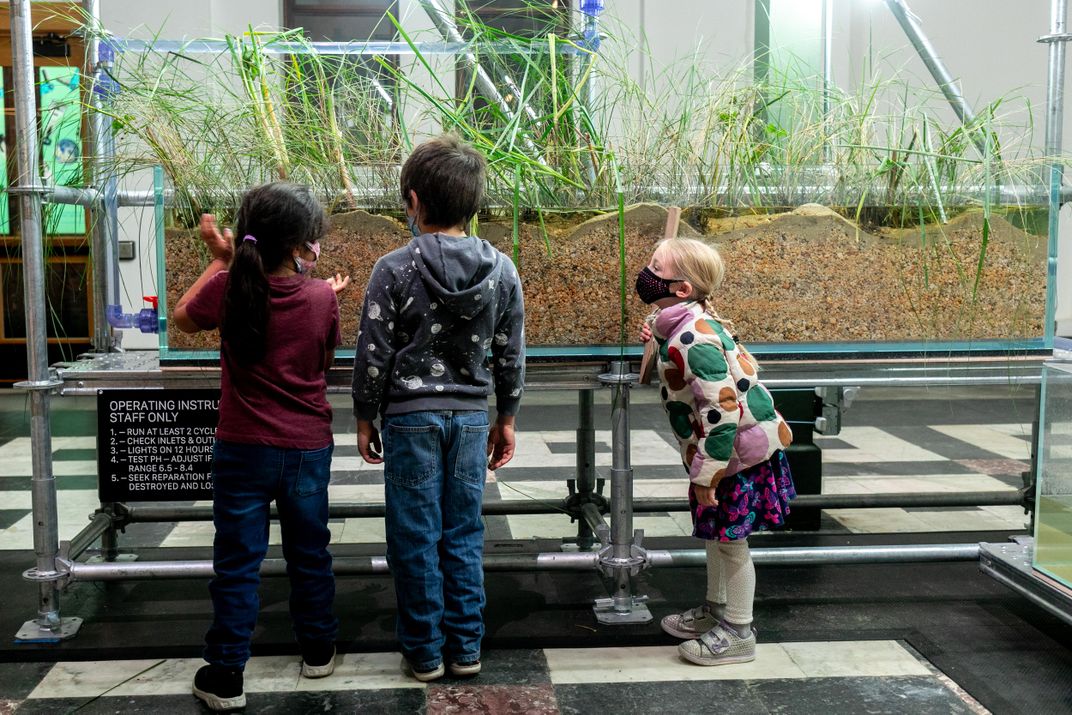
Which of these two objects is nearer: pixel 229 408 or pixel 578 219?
pixel 229 408

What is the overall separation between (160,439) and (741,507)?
5.35 ft

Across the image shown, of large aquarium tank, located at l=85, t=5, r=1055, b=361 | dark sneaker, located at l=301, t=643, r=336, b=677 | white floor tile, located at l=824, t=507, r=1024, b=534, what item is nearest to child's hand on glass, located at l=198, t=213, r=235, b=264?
large aquarium tank, located at l=85, t=5, r=1055, b=361

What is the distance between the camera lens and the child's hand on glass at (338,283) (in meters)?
2.54

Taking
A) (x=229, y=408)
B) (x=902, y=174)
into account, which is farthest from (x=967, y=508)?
(x=229, y=408)

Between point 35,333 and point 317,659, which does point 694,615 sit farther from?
point 35,333

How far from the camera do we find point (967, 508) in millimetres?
4152

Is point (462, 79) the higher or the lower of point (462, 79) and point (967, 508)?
the higher

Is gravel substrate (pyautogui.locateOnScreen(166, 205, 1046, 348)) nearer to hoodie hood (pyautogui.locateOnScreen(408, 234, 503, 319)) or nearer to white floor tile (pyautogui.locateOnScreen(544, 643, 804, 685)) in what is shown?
hoodie hood (pyautogui.locateOnScreen(408, 234, 503, 319))

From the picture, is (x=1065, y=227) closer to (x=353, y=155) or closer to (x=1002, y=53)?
(x=1002, y=53)

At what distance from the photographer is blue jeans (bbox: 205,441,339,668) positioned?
2.31 m

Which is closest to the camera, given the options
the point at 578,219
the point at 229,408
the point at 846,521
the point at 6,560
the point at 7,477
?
→ the point at 229,408

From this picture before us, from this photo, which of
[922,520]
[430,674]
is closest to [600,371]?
[430,674]

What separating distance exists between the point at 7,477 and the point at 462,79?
290 cm

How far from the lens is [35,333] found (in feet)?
8.82
